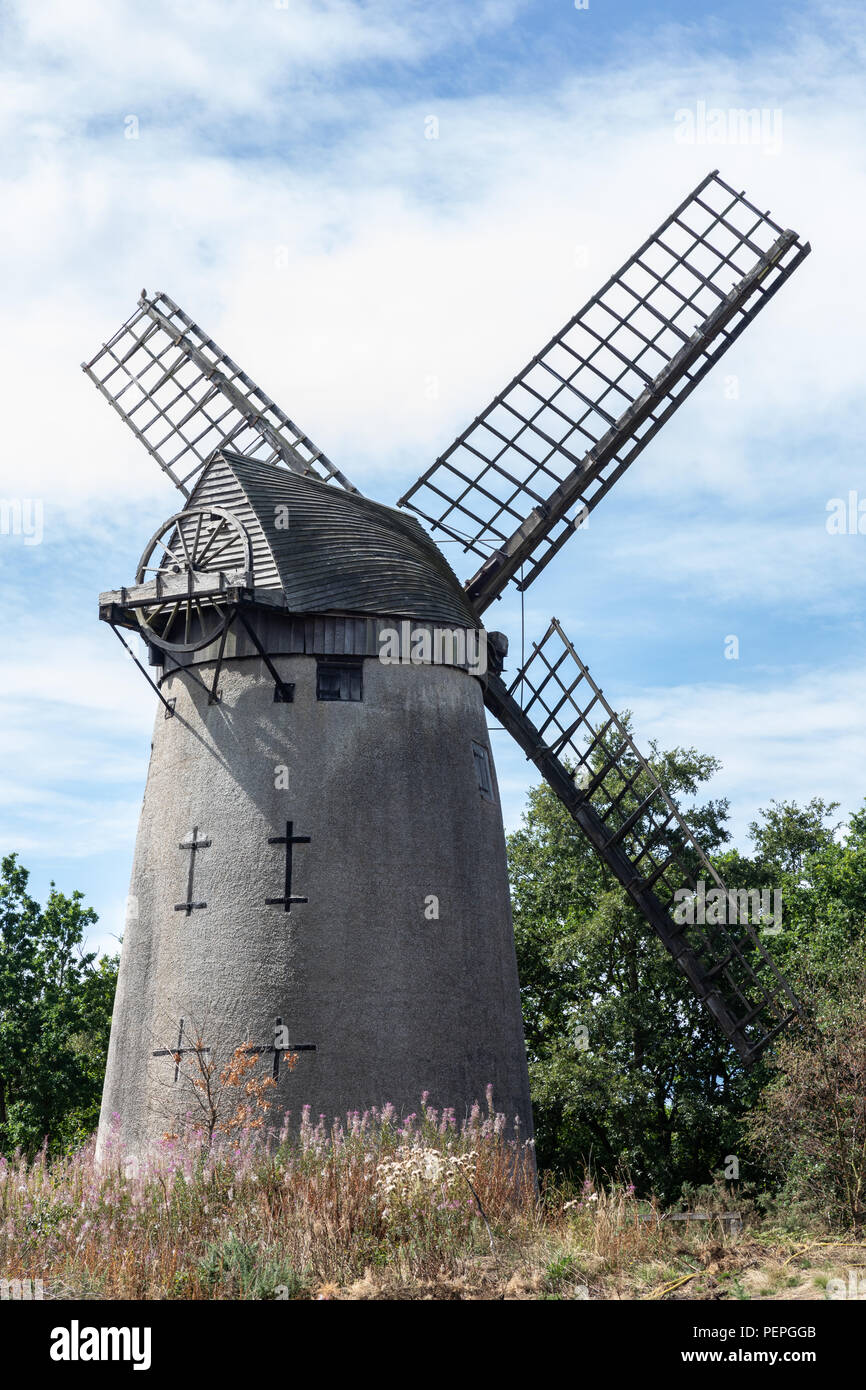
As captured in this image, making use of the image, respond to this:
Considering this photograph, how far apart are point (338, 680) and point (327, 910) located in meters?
2.68

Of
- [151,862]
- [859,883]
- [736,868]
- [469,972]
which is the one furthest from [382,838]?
[859,883]

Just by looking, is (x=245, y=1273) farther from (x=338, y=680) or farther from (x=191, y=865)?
(x=338, y=680)

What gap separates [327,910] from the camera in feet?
45.1

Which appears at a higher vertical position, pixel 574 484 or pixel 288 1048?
pixel 574 484

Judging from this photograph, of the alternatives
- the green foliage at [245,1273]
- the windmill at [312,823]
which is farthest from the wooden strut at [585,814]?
the green foliage at [245,1273]

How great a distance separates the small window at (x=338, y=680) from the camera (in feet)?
48.3

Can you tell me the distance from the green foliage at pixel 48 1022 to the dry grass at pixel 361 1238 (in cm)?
1925

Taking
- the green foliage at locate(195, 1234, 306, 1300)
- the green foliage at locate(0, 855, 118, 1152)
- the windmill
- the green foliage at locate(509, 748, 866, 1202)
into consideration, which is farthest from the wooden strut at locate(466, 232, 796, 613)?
the green foliage at locate(0, 855, 118, 1152)

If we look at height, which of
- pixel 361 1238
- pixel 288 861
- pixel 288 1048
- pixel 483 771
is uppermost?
pixel 483 771

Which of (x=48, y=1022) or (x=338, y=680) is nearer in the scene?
(x=338, y=680)

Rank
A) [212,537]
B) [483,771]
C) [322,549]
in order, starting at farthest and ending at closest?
[483,771]
[322,549]
[212,537]

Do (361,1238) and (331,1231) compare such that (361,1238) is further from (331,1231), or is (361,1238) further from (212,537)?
(212,537)

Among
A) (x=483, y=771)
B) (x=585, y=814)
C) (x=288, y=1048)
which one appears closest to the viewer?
(x=288, y=1048)

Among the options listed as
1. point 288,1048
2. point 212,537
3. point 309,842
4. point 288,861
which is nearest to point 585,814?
point 309,842
